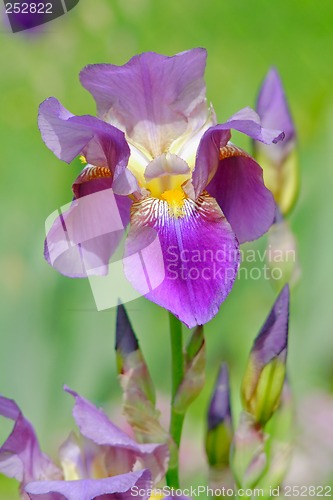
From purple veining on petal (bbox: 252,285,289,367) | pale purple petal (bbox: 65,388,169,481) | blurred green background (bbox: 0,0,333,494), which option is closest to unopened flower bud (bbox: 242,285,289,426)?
purple veining on petal (bbox: 252,285,289,367)

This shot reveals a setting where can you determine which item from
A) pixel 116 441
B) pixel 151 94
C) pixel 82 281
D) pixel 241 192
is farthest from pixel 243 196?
pixel 82 281

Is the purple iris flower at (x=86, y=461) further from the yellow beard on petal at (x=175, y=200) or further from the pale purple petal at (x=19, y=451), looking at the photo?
the yellow beard on petal at (x=175, y=200)

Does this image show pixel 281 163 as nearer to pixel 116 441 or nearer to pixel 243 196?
pixel 243 196

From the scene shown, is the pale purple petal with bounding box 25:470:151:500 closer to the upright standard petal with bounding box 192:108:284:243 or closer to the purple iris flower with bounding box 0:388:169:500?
the purple iris flower with bounding box 0:388:169:500

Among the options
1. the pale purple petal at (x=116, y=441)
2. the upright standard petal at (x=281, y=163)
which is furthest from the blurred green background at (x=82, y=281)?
the pale purple petal at (x=116, y=441)

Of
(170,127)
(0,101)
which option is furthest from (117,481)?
(0,101)

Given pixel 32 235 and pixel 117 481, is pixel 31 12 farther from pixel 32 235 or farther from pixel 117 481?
pixel 117 481
